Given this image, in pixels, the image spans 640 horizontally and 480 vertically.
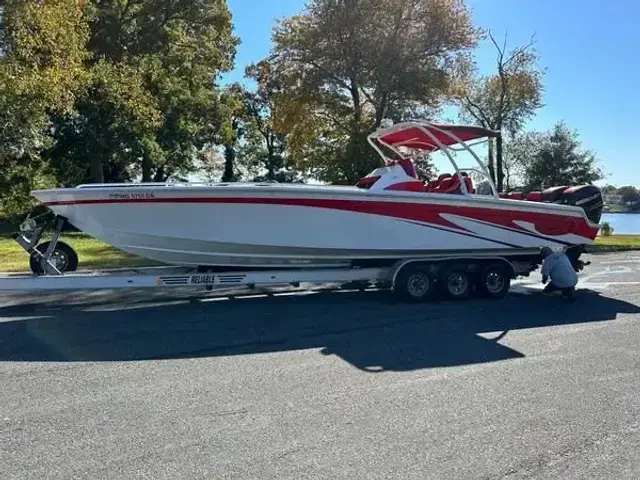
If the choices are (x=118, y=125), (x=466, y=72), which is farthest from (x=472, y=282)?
(x=118, y=125)

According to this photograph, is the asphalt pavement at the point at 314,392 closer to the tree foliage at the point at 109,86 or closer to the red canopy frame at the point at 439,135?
the red canopy frame at the point at 439,135

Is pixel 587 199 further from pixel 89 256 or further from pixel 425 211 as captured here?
pixel 89 256

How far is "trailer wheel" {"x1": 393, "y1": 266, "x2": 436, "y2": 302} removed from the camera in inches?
366

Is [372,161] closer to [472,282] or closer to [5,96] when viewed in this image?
Answer: [5,96]

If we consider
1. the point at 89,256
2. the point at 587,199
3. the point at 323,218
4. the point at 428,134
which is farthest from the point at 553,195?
the point at 89,256

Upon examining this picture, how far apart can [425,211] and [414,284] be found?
1.11 meters

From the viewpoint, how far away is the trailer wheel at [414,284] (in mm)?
9289

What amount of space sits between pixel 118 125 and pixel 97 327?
2064 cm

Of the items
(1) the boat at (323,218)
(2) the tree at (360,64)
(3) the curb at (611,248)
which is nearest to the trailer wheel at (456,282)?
(1) the boat at (323,218)

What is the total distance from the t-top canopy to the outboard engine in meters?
1.99

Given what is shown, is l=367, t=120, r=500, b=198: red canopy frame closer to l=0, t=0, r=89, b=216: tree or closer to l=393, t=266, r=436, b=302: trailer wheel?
l=393, t=266, r=436, b=302: trailer wheel

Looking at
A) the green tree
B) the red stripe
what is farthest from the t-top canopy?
the green tree

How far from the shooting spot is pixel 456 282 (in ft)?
31.7

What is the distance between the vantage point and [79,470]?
3.59 m
